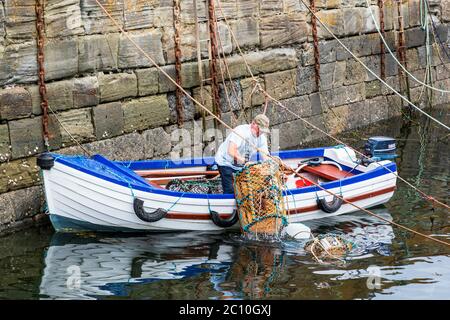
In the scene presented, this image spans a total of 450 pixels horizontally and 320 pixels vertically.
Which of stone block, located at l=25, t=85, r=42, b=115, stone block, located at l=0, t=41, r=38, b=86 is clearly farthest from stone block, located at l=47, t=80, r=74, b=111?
stone block, located at l=0, t=41, r=38, b=86

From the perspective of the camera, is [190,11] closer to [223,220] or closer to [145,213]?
[223,220]

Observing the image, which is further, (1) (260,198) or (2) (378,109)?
(2) (378,109)

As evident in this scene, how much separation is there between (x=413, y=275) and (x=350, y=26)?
8.88 m

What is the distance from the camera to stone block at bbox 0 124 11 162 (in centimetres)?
1224

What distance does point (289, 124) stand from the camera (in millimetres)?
17344

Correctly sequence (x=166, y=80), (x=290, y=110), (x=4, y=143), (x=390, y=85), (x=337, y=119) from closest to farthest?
(x=4, y=143) → (x=166, y=80) → (x=290, y=110) → (x=337, y=119) → (x=390, y=85)

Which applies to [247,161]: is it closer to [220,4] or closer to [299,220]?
[299,220]

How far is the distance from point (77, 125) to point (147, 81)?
1.51 metres

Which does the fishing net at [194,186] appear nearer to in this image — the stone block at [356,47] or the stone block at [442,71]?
the stone block at [356,47]

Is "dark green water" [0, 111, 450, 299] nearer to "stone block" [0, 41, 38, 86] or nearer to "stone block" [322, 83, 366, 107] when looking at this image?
"stone block" [0, 41, 38, 86]

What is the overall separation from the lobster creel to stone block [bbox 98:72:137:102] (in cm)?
255

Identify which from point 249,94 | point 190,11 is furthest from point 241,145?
point 249,94

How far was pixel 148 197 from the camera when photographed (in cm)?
1212

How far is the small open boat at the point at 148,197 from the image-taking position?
39.3 ft
